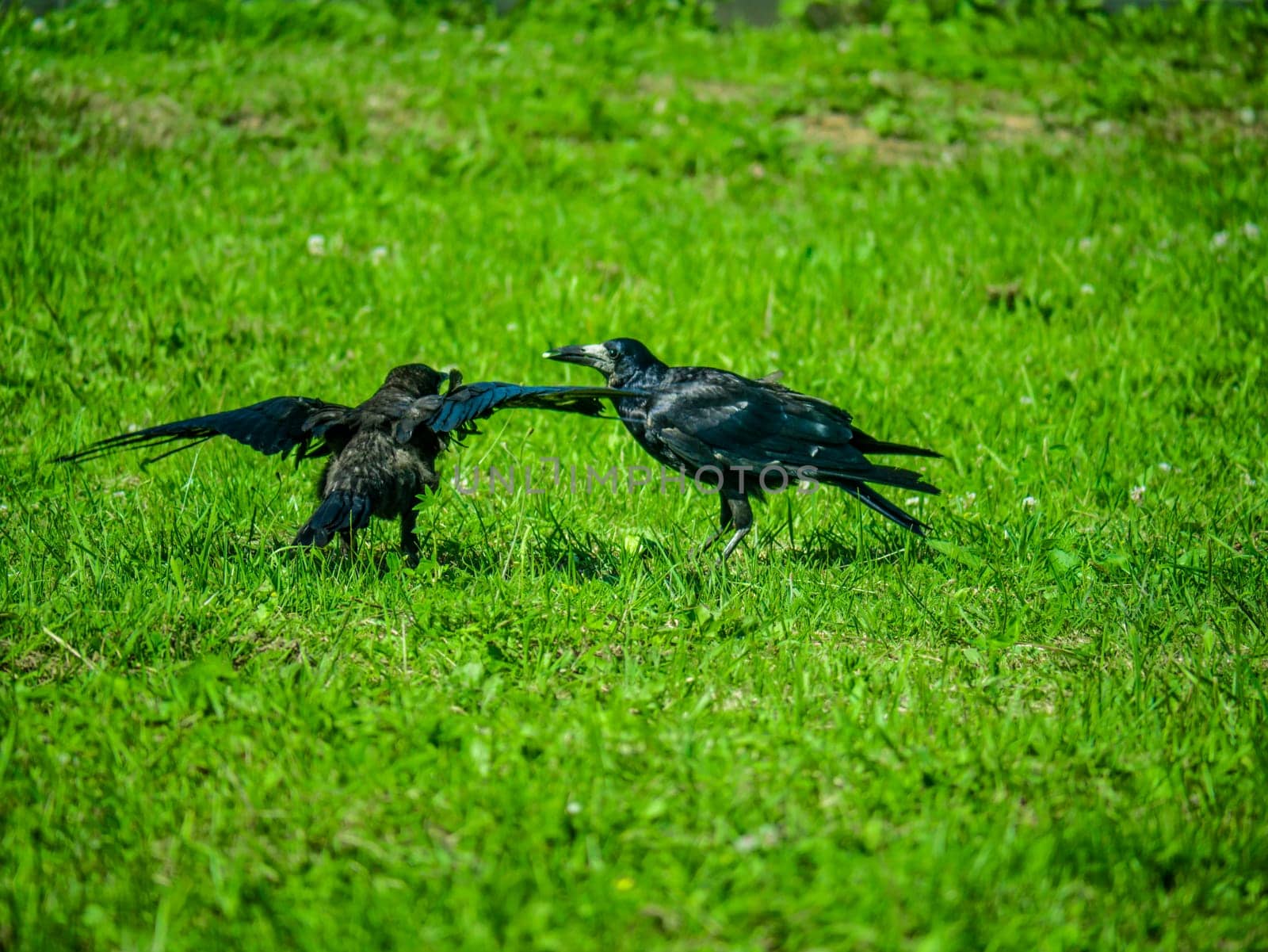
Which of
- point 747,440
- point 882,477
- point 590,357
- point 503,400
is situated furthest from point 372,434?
point 882,477

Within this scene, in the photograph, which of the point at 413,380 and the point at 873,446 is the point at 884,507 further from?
the point at 413,380

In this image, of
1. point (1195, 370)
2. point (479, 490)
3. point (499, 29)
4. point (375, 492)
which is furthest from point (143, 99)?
point (1195, 370)

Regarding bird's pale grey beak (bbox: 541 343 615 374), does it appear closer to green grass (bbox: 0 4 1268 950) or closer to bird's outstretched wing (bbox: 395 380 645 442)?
green grass (bbox: 0 4 1268 950)

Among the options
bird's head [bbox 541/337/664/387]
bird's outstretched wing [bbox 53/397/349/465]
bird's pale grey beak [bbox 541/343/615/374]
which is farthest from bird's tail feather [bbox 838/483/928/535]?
bird's outstretched wing [bbox 53/397/349/465]

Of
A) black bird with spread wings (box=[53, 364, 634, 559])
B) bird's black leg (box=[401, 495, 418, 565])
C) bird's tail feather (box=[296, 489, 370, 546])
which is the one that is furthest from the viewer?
bird's black leg (box=[401, 495, 418, 565])

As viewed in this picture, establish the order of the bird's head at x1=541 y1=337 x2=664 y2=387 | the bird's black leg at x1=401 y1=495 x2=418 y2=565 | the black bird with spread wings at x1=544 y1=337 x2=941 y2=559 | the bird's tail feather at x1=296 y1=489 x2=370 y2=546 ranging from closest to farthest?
the bird's tail feather at x1=296 y1=489 x2=370 y2=546
the bird's black leg at x1=401 y1=495 x2=418 y2=565
the black bird with spread wings at x1=544 y1=337 x2=941 y2=559
the bird's head at x1=541 y1=337 x2=664 y2=387

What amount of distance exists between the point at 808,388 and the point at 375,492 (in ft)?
9.43

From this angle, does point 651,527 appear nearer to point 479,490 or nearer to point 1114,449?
point 479,490

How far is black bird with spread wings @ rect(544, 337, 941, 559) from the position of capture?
4891 mm

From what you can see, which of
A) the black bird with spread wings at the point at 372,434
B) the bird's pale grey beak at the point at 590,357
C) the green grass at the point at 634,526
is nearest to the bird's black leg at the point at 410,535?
the black bird with spread wings at the point at 372,434

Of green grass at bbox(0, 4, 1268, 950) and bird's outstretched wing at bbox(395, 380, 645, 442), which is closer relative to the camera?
green grass at bbox(0, 4, 1268, 950)

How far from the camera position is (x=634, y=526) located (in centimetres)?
525

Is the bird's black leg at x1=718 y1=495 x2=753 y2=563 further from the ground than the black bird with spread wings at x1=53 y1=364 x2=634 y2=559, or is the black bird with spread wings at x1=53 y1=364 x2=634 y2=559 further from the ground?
the black bird with spread wings at x1=53 y1=364 x2=634 y2=559

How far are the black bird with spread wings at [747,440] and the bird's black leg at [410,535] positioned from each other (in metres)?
0.94
